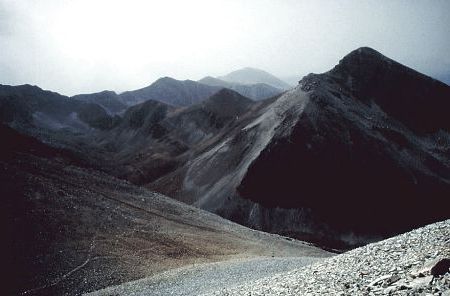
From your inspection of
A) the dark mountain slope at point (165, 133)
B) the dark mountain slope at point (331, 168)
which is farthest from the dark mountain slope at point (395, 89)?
the dark mountain slope at point (165, 133)

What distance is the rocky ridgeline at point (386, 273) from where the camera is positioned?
10.3 meters

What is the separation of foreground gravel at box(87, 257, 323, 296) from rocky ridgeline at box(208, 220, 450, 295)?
7040mm

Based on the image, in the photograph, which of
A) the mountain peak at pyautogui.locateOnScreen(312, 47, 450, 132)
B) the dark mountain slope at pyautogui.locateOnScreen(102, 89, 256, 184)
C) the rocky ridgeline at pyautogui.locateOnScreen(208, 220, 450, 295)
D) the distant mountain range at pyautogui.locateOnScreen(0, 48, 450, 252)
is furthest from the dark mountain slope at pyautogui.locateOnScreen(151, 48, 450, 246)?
the rocky ridgeline at pyautogui.locateOnScreen(208, 220, 450, 295)

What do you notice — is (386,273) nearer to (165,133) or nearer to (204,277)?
(204,277)

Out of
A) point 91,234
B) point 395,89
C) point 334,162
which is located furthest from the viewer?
point 395,89

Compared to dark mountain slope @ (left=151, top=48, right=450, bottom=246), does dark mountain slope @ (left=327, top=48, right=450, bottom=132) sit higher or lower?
higher

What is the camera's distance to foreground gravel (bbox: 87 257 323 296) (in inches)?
1022

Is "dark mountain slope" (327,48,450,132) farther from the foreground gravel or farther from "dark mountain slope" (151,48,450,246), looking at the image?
the foreground gravel

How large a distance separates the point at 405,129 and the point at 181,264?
69.5 meters

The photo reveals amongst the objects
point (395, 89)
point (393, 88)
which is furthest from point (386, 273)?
point (395, 89)

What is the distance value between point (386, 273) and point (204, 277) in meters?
18.0

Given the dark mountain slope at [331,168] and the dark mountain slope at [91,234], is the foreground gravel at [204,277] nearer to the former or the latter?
the dark mountain slope at [91,234]

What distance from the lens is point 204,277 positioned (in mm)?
28484

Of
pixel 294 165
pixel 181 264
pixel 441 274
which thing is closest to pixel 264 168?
pixel 294 165
